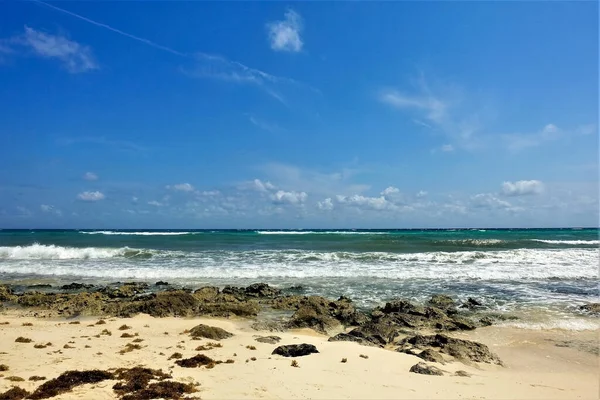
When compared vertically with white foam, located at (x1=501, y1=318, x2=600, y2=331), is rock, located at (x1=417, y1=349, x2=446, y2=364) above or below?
above

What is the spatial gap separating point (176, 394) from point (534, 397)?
19.3 feet

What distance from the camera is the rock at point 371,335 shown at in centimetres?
964

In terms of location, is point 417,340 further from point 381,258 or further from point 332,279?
point 381,258

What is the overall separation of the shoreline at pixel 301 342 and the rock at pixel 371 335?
0.12 ft

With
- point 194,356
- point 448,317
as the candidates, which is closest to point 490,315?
point 448,317

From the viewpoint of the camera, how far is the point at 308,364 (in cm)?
778

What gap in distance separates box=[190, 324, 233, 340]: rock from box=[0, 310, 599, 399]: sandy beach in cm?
27

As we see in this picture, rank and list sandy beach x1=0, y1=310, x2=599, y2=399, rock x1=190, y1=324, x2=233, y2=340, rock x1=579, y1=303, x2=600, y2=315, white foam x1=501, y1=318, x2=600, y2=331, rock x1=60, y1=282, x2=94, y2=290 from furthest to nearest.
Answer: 1. rock x1=60, y1=282, x2=94, y2=290
2. rock x1=579, y1=303, x2=600, y2=315
3. white foam x1=501, y1=318, x2=600, y2=331
4. rock x1=190, y1=324, x2=233, y2=340
5. sandy beach x1=0, y1=310, x2=599, y2=399

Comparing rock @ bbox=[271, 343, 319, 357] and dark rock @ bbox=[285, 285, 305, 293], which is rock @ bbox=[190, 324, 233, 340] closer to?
rock @ bbox=[271, 343, 319, 357]

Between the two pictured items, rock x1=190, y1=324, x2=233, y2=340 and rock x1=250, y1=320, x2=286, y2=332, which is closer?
rock x1=190, y1=324, x2=233, y2=340

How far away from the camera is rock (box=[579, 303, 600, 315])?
12609 mm

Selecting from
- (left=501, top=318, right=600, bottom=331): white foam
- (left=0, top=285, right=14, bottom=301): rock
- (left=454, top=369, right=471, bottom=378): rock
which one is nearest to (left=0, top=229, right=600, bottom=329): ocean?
(left=501, top=318, right=600, bottom=331): white foam

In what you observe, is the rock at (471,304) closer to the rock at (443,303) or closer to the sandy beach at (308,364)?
the rock at (443,303)

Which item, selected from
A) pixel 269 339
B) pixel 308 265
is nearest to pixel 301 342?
pixel 269 339
